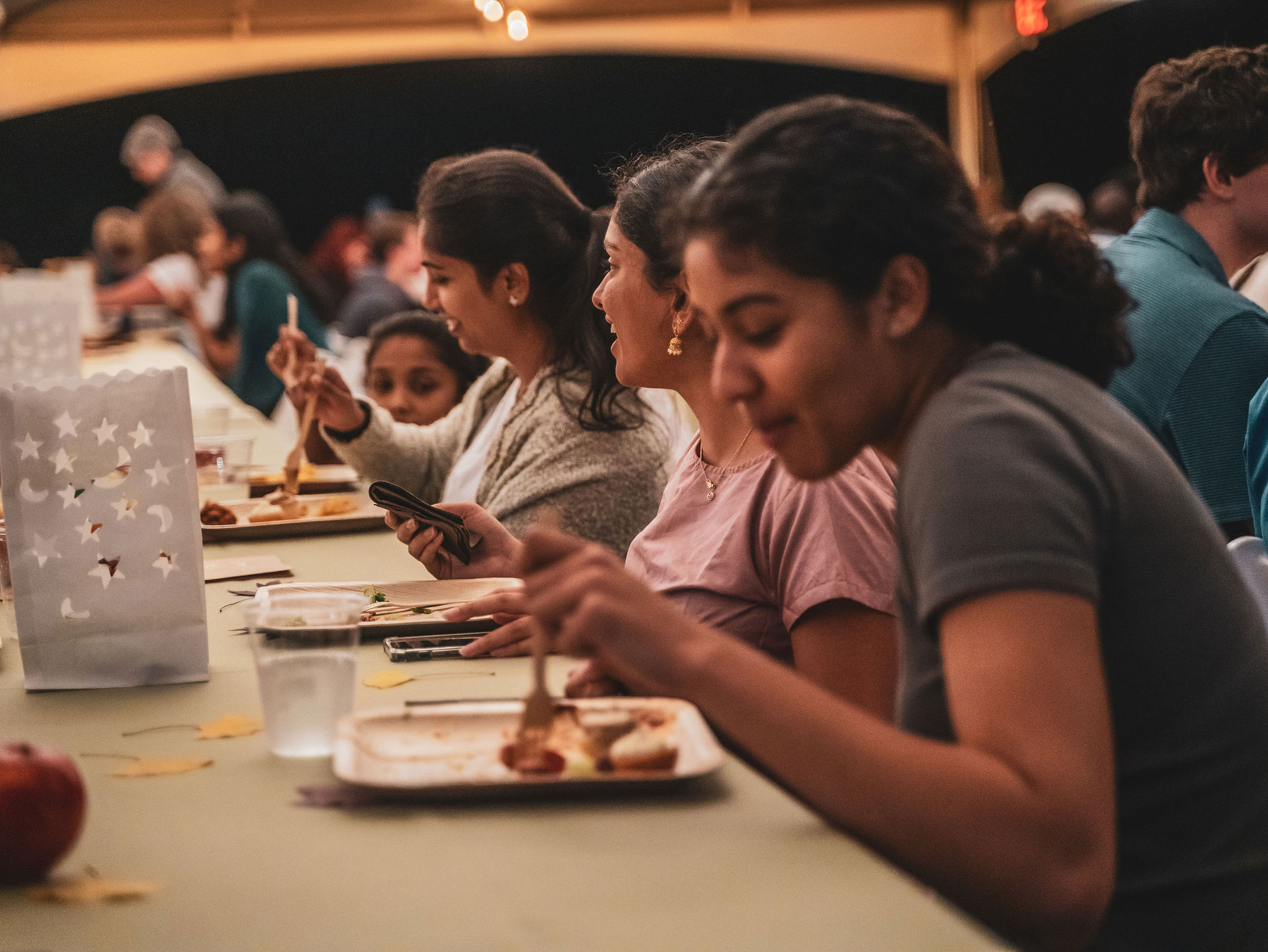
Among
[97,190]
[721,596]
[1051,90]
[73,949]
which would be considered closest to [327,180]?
[97,190]

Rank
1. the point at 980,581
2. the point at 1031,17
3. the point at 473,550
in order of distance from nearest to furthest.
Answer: the point at 980,581 < the point at 473,550 < the point at 1031,17

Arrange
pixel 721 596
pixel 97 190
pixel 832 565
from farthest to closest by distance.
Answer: pixel 97 190
pixel 721 596
pixel 832 565

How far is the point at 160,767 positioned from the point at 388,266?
687 cm

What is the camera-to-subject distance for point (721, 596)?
56.9 inches

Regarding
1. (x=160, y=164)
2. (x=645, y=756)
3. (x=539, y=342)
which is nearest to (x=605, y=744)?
(x=645, y=756)

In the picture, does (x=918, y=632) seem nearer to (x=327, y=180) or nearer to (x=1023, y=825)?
(x=1023, y=825)

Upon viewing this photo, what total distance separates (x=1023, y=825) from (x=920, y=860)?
0.07 meters

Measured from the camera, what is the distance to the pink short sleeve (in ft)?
4.24

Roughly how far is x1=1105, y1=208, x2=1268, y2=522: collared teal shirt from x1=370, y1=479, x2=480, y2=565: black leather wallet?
1167 mm

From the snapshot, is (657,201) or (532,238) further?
(532,238)

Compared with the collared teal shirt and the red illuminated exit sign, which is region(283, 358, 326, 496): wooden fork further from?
the red illuminated exit sign

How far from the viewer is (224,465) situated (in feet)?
9.36

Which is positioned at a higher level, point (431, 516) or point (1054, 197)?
point (1054, 197)

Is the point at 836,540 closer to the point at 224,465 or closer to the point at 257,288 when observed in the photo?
the point at 224,465
